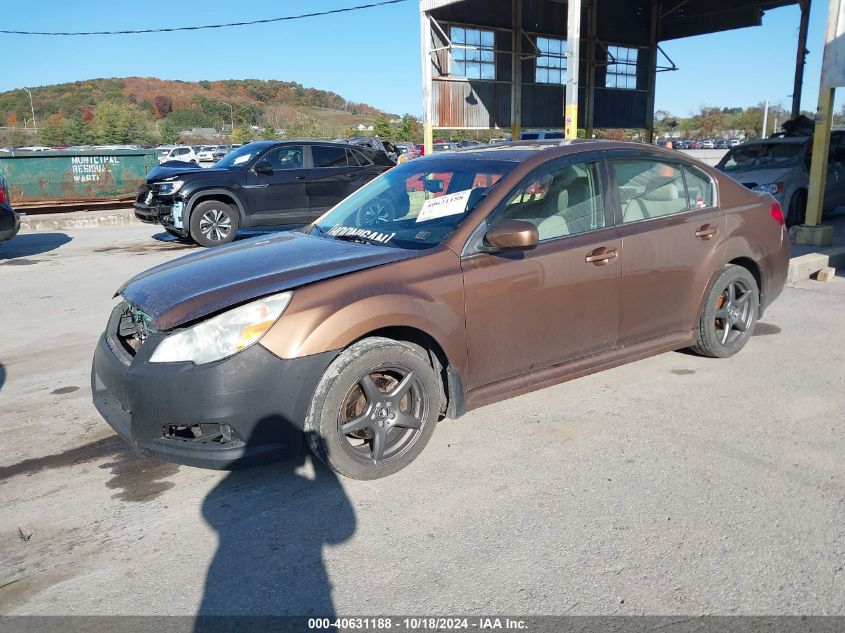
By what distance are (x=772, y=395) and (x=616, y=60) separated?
2017 cm

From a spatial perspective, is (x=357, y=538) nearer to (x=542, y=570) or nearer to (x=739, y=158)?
(x=542, y=570)

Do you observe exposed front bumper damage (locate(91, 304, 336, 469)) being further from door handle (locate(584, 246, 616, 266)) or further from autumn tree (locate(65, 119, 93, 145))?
autumn tree (locate(65, 119, 93, 145))

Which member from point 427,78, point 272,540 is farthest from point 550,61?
point 272,540

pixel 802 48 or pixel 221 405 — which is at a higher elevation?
pixel 802 48

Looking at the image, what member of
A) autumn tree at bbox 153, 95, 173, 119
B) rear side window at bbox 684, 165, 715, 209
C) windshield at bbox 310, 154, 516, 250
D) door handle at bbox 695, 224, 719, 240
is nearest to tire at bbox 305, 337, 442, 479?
windshield at bbox 310, 154, 516, 250

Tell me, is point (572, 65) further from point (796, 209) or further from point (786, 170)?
point (796, 209)

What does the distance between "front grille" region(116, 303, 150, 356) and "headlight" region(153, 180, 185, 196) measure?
7995 millimetres

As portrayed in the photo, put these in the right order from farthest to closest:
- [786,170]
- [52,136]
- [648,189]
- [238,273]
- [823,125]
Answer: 1. [52,136]
2. [786,170]
3. [823,125]
4. [648,189]
5. [238,273]

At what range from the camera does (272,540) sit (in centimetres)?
301

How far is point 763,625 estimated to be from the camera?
7.92ft

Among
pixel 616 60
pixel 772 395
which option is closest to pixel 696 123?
pixel 616 60

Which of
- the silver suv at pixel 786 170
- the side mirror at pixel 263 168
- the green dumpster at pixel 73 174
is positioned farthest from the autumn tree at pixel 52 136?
the silver suv at pixel 786 170

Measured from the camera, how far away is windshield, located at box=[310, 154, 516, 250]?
3.98 m

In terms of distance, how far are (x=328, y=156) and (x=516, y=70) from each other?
9.78 meters
